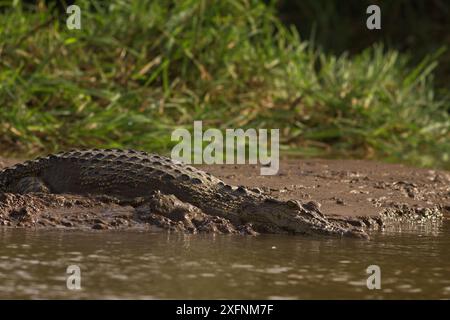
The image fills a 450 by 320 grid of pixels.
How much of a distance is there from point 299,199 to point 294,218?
1.09m

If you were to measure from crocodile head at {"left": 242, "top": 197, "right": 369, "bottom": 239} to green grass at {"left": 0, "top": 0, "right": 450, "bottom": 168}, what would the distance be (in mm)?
3092

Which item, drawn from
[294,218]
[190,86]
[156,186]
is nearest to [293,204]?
[294,218]

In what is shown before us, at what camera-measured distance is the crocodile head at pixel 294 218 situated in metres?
6.10

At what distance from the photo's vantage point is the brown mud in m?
6.19

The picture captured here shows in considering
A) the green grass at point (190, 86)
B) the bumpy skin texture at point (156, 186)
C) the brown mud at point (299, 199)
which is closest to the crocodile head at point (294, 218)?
the bumpy skin texture at point (156, 186)

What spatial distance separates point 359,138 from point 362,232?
4512mm

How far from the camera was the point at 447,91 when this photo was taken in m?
13.3

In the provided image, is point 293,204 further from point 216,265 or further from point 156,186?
point 216,265

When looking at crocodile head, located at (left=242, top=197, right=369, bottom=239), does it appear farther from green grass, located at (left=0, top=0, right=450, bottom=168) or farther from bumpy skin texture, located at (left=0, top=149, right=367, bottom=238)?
green grass, located at (left=0, top=0, right=450, bottom=168)

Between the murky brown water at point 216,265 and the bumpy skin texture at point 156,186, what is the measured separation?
0.16m

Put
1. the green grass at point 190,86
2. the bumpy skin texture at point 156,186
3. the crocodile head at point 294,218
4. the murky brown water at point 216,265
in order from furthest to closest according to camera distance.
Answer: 1. the green grass at point 190,86
2. the bumpy skin texture at point 156,186
3. the crocodile head at point 294,218
4. the murky brown water at point 216,265

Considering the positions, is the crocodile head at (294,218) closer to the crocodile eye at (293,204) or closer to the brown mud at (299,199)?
the crocodile eye at (293,204)

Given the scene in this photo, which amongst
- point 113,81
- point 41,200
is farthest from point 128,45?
point 41,200

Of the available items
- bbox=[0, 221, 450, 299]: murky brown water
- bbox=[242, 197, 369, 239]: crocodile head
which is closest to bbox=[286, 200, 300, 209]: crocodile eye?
bbox=[242, 197, 369, 239]: crocodile head
